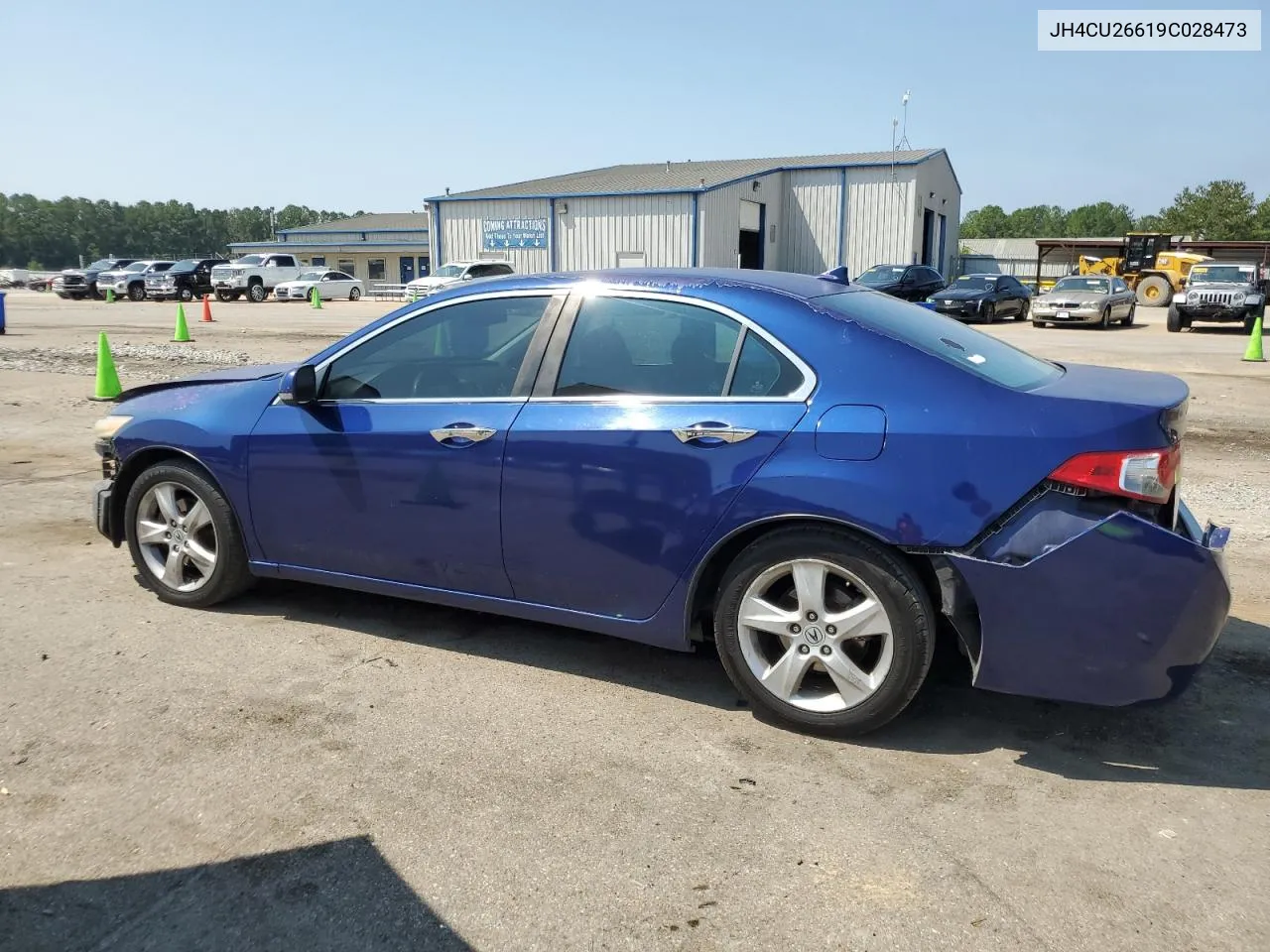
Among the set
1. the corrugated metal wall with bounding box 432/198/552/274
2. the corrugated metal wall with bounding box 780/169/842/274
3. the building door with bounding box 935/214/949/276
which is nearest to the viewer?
the corrugated metal wall with bounding box 432/198/552/274

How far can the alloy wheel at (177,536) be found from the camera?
4695mm

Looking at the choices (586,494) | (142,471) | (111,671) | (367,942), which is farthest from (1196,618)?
(142,471)

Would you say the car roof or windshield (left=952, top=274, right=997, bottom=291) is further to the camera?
windshield (left=952, top=274, right=997, bottom=291)

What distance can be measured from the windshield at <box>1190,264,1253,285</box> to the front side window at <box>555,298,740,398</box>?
26.3 meters

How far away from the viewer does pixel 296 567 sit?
4465mm

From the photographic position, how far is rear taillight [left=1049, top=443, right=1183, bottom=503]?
3066mm

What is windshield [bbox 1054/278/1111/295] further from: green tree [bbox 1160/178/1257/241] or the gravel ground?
green tree [bbox 1160/178/1257/241]

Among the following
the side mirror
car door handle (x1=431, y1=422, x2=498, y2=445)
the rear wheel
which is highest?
the rear wheel

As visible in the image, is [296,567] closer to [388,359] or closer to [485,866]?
[388,359]

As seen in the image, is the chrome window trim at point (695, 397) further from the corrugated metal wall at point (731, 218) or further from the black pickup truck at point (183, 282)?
the black pickup truck at point (183, 282)

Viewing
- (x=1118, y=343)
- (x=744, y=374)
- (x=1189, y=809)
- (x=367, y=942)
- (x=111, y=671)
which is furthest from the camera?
(x=1118, y=343)

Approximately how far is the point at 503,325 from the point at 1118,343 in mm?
20885

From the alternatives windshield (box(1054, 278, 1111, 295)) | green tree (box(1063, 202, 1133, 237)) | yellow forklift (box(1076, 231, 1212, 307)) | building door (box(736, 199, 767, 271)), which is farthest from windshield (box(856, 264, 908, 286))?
green tree (box(1063, 202, 1133, 237))

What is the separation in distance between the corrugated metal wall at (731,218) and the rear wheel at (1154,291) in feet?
48.5
